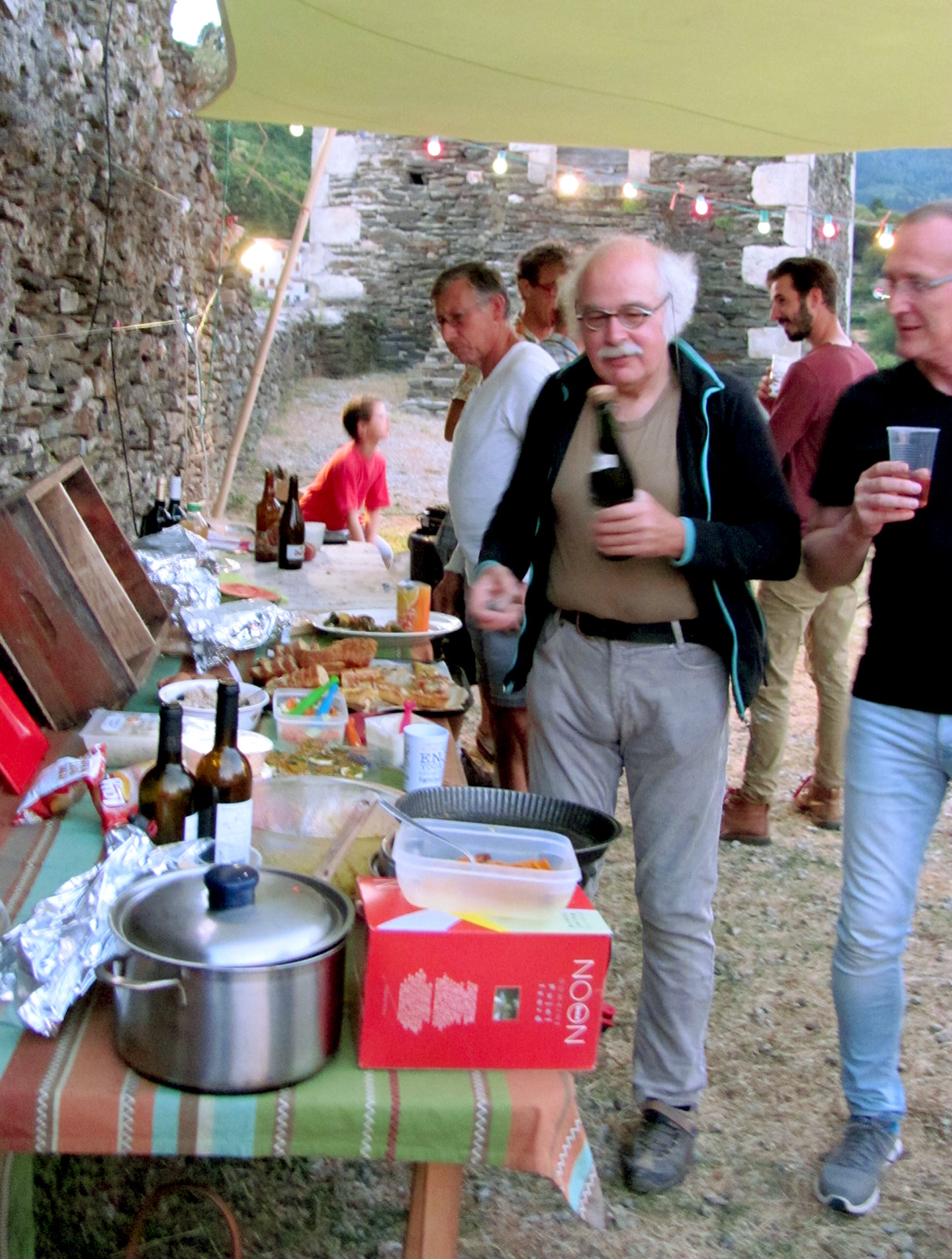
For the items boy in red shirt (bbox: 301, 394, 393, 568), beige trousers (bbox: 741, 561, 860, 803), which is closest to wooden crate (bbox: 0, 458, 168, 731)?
beige trousers (bbox: 741, 561, 860, 803)

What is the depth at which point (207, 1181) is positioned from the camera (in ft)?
7.41

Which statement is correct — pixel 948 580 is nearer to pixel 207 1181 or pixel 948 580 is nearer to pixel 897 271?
pixel 897 271

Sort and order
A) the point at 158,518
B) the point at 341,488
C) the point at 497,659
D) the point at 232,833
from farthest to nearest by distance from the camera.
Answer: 1. the point at 341,488
2. the point at 158,518
3. the point at 497,659
4. the point at 232,833

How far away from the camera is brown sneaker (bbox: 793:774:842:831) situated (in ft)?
15.2

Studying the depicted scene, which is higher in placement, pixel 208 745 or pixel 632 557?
pixel 632 557

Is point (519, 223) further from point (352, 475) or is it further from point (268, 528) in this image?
point (268, 528)

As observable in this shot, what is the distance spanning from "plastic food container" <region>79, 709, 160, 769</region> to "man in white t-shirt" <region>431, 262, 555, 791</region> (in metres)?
1.35

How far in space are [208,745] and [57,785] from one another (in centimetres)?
29

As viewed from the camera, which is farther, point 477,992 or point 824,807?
point 824,807

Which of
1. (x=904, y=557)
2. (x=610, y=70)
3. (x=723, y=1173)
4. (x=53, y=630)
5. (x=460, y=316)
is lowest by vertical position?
(x=723, y=1173)

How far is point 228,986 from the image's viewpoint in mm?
1200

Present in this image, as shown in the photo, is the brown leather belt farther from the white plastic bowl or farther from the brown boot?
the brown boot

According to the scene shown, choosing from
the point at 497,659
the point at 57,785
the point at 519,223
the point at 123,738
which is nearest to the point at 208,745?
the point at 123,738

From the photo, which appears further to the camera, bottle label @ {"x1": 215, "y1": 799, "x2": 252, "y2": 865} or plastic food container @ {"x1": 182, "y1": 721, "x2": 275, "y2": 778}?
plastic food container @ {"x1": 182, "y1": 721, "x2": 275, "y2": 778}
